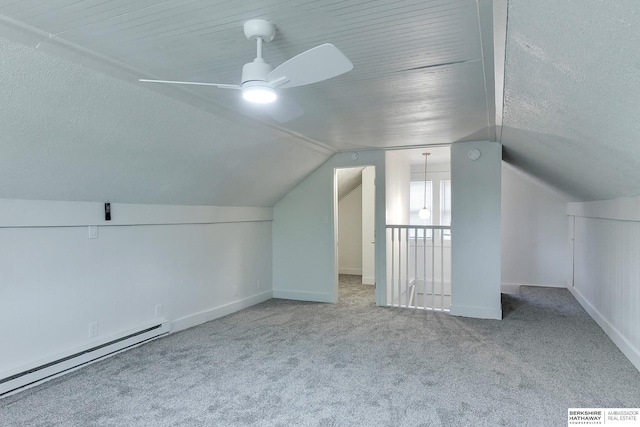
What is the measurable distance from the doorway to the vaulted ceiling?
246 centimetres

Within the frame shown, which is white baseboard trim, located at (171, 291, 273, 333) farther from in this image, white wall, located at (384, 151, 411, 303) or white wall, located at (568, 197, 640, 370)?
white wall, located at (568, 197, 640, 370)

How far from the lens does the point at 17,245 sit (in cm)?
279

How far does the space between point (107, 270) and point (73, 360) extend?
76 cm

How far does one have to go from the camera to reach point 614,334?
367cm

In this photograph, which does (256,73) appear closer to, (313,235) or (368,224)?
(313,235)

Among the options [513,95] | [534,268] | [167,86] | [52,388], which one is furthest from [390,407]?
[534,268]

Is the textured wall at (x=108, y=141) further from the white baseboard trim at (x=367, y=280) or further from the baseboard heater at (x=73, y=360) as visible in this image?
the white baseboard trim at (x=367, y=280)

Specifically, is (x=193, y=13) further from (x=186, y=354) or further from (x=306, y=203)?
(x=306, y=203)

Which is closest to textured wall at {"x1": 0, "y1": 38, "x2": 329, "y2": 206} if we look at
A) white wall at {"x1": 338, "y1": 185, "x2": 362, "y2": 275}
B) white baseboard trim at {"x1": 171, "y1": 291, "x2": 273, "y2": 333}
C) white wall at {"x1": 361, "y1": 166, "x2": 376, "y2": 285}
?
white baseboard trim at {"x1": 171, "y1": 291, "x2": 273, "y2": 333}

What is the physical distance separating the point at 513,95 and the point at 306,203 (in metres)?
3.42

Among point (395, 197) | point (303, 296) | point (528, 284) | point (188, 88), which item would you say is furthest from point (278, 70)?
point (528, 284)

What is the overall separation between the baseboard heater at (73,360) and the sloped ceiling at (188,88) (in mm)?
1239

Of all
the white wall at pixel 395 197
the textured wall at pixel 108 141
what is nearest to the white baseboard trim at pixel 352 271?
the white wall at pixel 395 197

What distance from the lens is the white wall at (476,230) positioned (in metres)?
4.54
